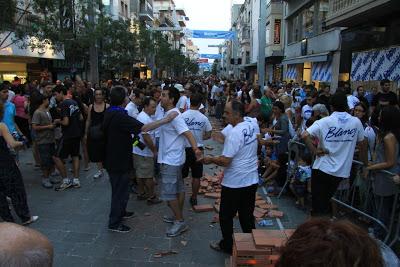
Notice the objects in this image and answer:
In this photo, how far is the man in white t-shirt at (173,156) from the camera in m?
5.46

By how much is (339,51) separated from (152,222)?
15.8 metres

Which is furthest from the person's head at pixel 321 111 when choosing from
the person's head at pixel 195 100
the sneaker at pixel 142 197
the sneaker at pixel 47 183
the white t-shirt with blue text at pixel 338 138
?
the sneaker at pixel 47 183

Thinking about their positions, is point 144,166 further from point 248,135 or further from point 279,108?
point 279,108

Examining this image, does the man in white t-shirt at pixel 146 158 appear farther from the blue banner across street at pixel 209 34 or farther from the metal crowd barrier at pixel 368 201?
the blue banner across street at pixel 209 34

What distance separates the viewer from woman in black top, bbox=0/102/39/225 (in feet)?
17.5

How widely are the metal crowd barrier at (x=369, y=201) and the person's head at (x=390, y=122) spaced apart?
0.46m

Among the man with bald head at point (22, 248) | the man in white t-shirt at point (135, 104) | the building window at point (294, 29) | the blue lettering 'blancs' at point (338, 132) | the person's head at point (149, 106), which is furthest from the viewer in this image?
the building window at point (294, 29)

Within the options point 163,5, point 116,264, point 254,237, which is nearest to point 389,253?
point 254,237

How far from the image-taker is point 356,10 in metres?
14.2

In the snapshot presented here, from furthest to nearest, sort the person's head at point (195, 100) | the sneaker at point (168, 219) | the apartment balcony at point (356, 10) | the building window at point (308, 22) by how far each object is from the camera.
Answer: the building window at point (308, 22)
the apartment balcony at point (356, 10)
the person's head at point (195, 100)
the sneaker at point (168, 219)

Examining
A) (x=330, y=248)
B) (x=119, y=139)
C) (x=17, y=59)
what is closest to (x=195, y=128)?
(x=119, y=139)

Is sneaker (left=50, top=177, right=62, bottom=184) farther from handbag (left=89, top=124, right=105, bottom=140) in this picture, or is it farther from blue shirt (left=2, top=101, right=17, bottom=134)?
handbag (left=89, top=124, right=105, bottom=140)

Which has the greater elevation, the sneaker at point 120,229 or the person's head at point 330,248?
the person's head at point 330,248

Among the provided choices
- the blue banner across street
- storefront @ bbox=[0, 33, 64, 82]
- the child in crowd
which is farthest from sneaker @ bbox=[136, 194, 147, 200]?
the blue banner across street
